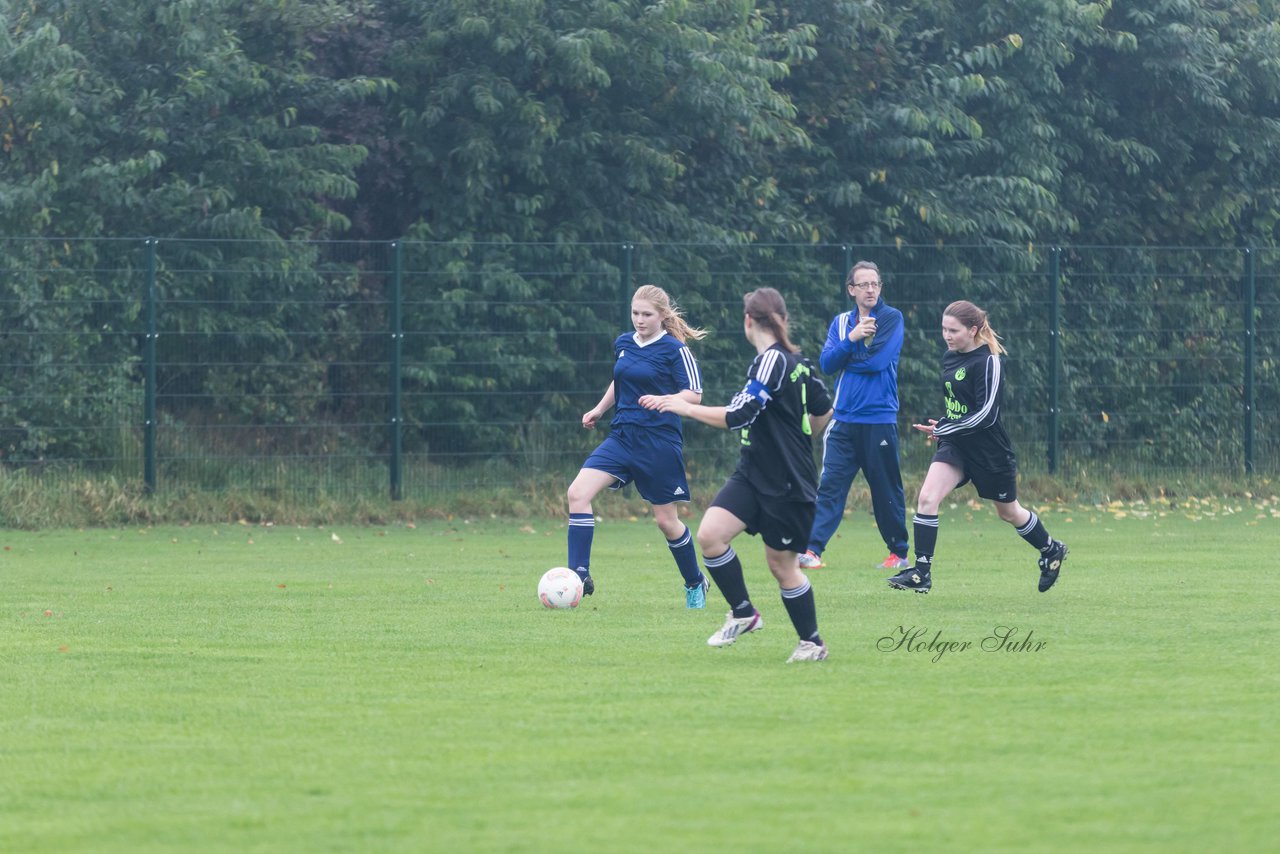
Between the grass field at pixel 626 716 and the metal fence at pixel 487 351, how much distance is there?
14.0ft

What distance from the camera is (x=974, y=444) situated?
37.5 ft

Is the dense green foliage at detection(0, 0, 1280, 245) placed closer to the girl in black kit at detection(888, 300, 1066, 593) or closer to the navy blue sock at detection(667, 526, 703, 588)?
the girl in black kit at detection(888, 300, 1066, 593)

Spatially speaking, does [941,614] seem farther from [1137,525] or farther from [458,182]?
[458,182]

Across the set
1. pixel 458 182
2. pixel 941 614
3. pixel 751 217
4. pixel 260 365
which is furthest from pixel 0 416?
pixel 941 614

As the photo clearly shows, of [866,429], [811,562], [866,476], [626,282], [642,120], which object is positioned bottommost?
[811,562]

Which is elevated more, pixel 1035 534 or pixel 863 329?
pixel 863 329

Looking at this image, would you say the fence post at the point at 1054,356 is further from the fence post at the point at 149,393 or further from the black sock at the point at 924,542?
the fence post at the point at 149,393

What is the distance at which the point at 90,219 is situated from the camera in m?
17.6

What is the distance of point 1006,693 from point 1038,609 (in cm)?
303

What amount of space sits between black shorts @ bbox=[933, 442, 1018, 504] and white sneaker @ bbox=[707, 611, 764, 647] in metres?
2.79

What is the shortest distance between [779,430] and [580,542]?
111 inches

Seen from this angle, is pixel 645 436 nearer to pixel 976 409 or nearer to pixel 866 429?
pixel 976 409

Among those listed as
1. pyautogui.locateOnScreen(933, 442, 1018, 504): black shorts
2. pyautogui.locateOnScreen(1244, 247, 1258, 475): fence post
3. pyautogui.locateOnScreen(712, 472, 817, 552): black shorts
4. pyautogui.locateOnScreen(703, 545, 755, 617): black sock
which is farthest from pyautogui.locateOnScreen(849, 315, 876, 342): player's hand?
pyautogui.locateOnScreen(1244, 247, 1258, 475): fence post
